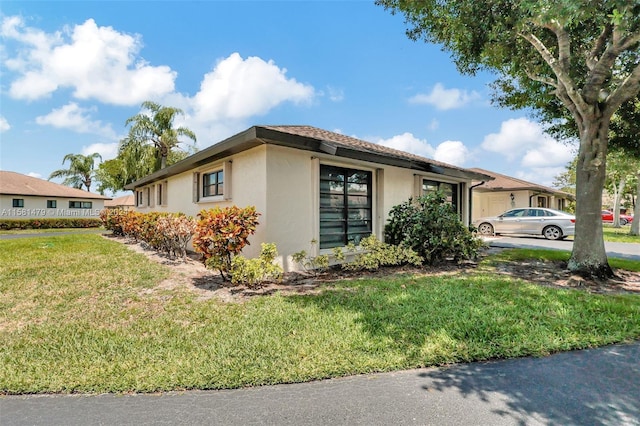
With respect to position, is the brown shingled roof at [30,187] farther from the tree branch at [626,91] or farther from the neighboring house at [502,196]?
the tree branch at [626,91]

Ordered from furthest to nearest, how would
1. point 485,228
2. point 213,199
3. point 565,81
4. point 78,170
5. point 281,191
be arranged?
point 78,170 → point 485,228 → point 213,199 → point 281,191 → point 565,81

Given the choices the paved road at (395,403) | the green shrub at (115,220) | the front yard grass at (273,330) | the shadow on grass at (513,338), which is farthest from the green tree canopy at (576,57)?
the green shrub at (115,220)

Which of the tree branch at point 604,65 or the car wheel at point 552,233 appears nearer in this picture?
the tree branch at point 604,65

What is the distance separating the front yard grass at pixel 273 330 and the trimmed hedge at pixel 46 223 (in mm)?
24315

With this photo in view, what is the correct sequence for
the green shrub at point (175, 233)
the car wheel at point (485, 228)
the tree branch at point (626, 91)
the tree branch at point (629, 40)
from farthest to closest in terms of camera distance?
the car wheel at point (485, 228) < the green shrub at point (175, 233) < the tree branch at point (626, 91) < the tree branch at point (629, 40)

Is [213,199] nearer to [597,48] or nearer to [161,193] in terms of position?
[161,193]

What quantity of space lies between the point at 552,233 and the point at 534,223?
85 cm

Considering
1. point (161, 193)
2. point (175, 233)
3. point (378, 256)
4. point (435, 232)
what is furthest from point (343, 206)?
point (161, 193)

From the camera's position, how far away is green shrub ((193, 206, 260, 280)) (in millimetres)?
5480

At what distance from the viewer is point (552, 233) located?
14609mm

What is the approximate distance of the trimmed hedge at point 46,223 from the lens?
22.7 metres

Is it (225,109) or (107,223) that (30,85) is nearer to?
(225,109)

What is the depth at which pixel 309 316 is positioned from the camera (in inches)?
158

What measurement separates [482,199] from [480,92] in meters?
14.1
